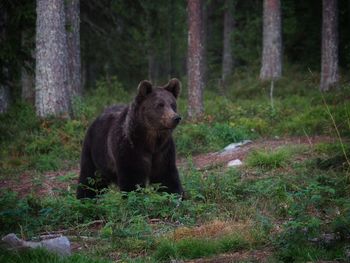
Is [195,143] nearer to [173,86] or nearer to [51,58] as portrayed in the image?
[51,58]

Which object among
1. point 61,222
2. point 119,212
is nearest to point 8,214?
point 61,222

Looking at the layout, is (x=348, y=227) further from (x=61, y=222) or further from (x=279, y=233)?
(x=61, y=222)

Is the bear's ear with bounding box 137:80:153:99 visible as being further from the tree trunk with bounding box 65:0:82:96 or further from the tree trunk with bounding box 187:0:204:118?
the tree trunk with bounding box 65:0:82:96

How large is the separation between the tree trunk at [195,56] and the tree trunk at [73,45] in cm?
384

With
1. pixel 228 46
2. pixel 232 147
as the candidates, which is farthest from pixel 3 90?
pixel 228 46

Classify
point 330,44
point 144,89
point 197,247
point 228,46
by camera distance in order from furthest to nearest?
point 228,46
point 330,44
point 144,89
point 197,247

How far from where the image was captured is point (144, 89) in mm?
8805

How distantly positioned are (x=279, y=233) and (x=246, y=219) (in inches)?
30.9

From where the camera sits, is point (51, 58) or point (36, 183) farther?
point (51, 58)

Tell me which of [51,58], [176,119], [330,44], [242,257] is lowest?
[242,257]

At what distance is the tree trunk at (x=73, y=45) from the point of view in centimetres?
1911

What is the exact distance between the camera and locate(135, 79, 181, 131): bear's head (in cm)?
851

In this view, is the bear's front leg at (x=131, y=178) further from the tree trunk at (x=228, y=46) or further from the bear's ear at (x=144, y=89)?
the tree trunk at (x=228, y=46)

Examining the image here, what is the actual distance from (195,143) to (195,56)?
4.53 metres
